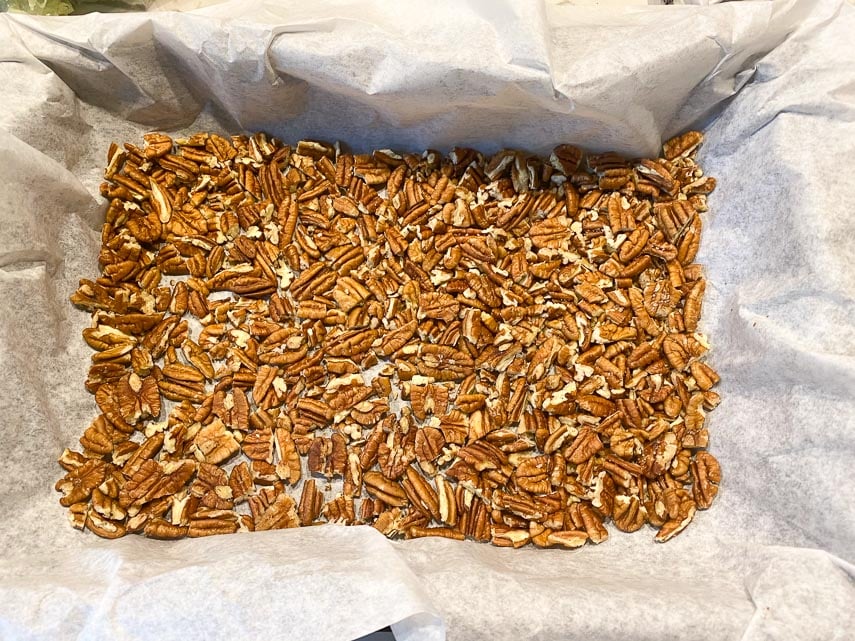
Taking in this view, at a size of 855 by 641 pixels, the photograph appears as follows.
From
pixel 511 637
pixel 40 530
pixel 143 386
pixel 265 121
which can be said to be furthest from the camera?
pixel 265 121

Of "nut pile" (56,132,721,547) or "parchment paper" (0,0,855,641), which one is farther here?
"nut pile" (56,132,721,547)

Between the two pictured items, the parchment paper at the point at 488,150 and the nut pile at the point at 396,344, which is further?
the nut pile at the point at 396,344

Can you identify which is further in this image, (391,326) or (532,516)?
(391,326)

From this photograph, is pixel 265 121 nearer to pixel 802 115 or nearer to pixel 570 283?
pixel 570 283

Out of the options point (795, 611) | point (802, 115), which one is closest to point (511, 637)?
point (795, 611)
